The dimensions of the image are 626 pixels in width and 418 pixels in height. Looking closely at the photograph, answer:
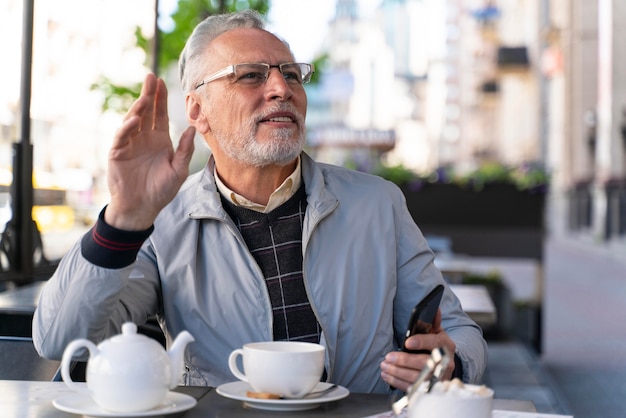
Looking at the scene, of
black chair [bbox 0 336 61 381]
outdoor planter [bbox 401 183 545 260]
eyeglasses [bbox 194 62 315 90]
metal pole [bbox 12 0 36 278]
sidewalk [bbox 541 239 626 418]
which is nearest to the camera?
black chair [bbox 0 336 61 381]

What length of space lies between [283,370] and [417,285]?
0.74 meters

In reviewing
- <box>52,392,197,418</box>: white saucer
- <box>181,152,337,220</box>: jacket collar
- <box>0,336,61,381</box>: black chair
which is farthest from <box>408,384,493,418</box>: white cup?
<box>0,336,61,381</box>: black chair

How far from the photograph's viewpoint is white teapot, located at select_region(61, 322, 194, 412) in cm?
150

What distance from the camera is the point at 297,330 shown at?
2.21m

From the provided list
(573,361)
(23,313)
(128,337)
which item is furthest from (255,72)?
(573,361)

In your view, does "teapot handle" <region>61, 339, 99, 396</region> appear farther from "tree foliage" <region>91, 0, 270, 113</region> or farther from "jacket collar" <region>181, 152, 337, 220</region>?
"tree foliage" <region>91, 0, 270, 113</region>

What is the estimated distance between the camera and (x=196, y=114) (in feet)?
8.22

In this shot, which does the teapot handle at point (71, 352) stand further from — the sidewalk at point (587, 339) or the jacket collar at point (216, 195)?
the sidewalk at point (587, 339)

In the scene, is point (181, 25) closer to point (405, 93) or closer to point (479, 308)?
point (479, 308)

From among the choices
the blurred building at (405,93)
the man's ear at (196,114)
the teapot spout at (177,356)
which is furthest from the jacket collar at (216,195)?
the blurred building at (405,93)

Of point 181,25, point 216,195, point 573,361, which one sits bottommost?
point 573,361

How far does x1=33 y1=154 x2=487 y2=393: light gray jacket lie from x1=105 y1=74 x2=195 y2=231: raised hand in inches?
14.6

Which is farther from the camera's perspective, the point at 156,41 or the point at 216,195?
the point at 156,41

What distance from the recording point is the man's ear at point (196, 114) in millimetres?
2484
